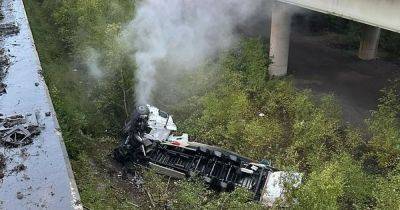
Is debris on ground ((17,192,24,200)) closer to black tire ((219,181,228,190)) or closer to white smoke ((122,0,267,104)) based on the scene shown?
black tire ((219,181,228,190))

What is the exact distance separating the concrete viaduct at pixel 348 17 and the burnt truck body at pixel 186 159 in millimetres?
5434

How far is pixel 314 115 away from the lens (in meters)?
14.8

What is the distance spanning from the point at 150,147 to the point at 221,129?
2.73 meters

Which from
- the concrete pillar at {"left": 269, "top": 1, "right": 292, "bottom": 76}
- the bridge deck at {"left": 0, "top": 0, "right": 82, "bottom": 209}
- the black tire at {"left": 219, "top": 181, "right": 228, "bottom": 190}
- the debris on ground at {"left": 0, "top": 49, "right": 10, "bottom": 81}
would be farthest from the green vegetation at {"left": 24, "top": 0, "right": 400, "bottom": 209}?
the debris on ground at {"left": 0, "top": 49, "right": 10, "bottom": 81}

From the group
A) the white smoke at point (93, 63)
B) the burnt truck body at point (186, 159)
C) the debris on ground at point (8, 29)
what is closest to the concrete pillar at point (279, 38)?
the burnt truck body at point (186, 159)

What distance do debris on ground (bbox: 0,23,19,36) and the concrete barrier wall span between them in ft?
36.4

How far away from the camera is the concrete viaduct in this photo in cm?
1234

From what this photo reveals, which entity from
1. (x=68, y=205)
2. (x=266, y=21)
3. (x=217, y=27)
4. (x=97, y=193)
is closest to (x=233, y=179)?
(x=97, y=193)

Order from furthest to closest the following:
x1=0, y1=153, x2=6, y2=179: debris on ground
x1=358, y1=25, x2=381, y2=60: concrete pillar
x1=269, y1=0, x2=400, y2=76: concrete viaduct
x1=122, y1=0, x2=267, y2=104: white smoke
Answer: x1=358, y1=25, x2=381, y2=60: concrete pillar
x1=122, y1=0, x2=267, y2=104: white smoke
x1=269, y1=0, x2=400, y2=76: concrete viaduct
x1=0, y1=153, x2=6, y2=179: debris on ground

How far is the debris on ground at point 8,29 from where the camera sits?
15922mm

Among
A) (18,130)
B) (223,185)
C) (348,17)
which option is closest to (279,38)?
(348,17)

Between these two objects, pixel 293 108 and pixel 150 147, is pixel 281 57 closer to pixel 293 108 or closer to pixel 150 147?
pixel 293 108

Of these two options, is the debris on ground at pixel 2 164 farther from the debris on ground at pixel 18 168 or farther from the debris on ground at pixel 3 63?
the debris on ground at pixel 3 63

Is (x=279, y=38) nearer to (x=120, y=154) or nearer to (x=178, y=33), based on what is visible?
(x=178, y=33)
